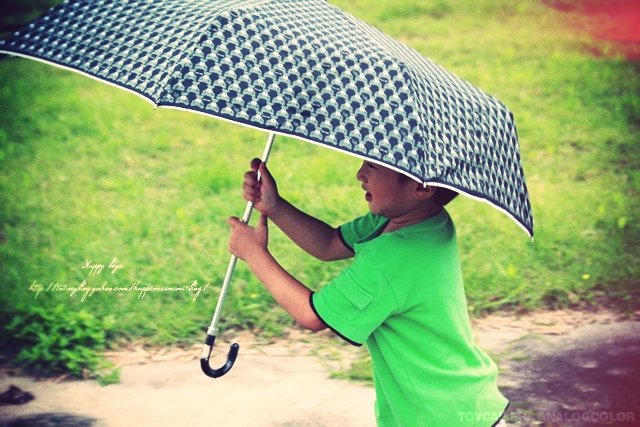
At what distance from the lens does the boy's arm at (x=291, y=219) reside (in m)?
2.93

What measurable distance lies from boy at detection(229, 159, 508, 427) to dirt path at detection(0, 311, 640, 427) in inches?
45.9

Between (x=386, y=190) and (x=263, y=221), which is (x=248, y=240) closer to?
(x=263, y=221)

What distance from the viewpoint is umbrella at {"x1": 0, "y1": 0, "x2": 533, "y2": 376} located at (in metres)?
2.35

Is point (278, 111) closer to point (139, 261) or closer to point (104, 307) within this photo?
point (104, 307)

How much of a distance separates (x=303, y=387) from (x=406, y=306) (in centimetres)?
157

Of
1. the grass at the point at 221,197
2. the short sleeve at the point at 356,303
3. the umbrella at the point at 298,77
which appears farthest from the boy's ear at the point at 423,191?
the grass at the point at 221,197

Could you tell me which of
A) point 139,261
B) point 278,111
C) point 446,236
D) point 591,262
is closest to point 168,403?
point 139,261

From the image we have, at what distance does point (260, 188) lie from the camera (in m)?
2.94

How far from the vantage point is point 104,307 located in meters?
4.57

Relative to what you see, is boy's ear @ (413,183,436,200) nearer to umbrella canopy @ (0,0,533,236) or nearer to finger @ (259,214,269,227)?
umbrella canopy @ (0,0,533,236)

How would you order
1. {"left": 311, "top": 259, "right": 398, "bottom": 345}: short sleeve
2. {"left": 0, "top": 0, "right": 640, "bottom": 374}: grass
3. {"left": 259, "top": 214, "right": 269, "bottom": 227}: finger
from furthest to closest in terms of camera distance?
{"left": 0, "top": 0, "right": 640, "bottom": 374}: grass
{"left": 259, "top": 214, "right": 269, "bottom": 227}: finger
{"left": 311, "top": 259, "right": 398, "bottom": 345}: short sleeve

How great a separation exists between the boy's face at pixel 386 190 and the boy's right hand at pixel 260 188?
36 cm

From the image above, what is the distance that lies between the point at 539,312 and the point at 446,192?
2.19 meters

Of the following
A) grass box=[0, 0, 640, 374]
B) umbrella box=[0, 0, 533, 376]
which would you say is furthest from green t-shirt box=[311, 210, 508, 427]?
grass box=[0, 0, 640, 374]
